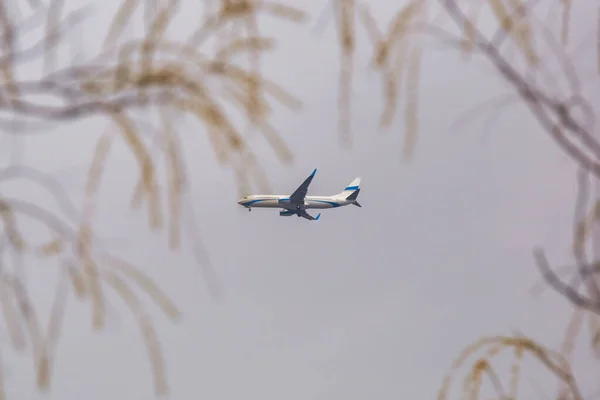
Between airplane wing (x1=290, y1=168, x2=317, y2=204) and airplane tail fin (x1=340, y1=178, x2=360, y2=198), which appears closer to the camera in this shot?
airplane wing (x1=290, y1=168, x2=317, y2=204)

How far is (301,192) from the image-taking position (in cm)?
9094

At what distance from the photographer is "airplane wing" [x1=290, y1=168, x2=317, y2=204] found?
287ft

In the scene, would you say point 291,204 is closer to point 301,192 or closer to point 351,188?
point 301,192

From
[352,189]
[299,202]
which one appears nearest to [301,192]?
[299,202]

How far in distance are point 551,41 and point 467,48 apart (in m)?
0.46

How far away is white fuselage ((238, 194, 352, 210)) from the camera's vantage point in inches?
3669

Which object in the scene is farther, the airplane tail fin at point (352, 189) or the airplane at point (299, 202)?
the airplane tail fin at point (352, 189)

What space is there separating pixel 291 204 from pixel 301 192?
2568 mm

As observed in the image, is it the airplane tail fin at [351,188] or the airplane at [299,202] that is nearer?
the airplane at [299,202]

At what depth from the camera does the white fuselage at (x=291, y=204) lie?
93188 millimetres

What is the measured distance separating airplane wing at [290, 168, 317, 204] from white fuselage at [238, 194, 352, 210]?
0.70 m

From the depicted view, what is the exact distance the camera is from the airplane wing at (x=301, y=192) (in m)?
87.5

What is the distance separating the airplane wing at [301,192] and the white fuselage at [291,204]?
70 cm

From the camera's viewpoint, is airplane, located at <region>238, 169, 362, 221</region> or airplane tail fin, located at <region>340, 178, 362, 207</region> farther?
airplane tail fin, located at <region>340, 178, 362, 207</region>
